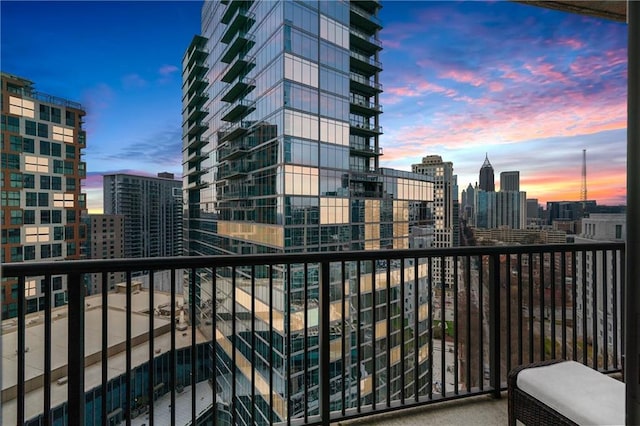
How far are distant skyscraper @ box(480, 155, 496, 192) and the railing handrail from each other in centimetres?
185

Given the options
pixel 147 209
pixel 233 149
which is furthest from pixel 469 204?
pixel 233 149

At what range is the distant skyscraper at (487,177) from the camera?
3.81 meters

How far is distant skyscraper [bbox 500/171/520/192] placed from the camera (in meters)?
3.77

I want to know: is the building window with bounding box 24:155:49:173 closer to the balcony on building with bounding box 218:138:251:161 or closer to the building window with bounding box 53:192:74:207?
the building window with bounding box 53:192:74:207

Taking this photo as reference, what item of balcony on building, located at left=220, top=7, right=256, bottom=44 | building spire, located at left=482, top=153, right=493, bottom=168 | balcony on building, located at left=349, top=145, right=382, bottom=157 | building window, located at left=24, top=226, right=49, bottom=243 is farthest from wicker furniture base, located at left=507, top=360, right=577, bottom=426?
balcony on building, located at left=220, top=7, right=256, bottom=44

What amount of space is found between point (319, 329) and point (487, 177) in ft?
11.4

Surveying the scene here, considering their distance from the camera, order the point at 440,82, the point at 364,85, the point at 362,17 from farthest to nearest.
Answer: the point at 364,85
the point at 362,17
the point at 440,82

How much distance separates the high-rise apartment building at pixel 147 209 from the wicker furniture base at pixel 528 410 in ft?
10.5

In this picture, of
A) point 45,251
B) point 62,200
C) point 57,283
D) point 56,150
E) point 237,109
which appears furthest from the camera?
point 237,109

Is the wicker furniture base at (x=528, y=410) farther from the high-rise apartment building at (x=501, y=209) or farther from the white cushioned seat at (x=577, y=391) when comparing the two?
the high-rise apartment building at (x=501, y=209)

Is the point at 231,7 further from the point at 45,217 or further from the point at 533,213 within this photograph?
the point at 533,213

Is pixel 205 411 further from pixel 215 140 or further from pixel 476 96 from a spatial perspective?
pixel 215 140

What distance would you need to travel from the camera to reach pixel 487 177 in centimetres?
411

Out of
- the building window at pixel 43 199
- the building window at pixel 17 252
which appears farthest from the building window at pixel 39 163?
the building window at pixel 17 252
